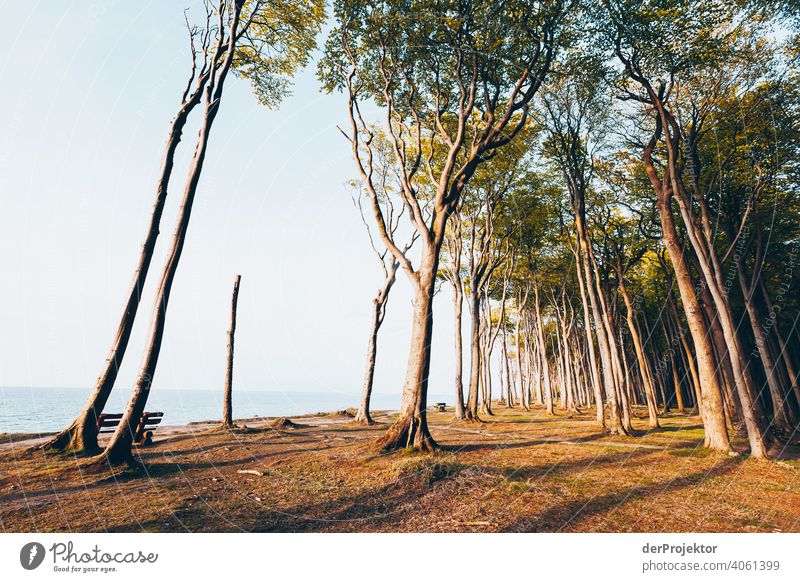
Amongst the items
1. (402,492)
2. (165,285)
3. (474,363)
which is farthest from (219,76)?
(474,363)

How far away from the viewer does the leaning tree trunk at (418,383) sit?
9.02 m

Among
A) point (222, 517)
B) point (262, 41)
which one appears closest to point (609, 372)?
point (222, 517)

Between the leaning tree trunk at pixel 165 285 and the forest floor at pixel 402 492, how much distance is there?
55cm

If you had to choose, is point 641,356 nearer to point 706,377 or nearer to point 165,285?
point 706,377

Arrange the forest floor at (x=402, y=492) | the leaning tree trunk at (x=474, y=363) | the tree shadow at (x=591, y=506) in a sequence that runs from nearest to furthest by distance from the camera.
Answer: the tree shadow at (x=591, y=506) < the forest floor at (x=402, y=492) < the leaning tree trunk at (x=474, y=363)

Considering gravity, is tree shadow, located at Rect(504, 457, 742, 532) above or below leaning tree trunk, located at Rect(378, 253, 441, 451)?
below

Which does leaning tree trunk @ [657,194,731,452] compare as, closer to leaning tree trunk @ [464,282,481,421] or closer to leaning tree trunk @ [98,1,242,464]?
leaning tree trunk @ [464,282,481,421]

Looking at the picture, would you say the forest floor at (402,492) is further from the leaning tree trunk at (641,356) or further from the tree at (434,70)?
the leaning tree trunk at (641,356)

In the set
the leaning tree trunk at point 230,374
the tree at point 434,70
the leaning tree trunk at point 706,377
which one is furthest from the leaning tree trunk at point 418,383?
the leaning tree trunk at point 230,374

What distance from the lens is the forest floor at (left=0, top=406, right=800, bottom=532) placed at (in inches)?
195

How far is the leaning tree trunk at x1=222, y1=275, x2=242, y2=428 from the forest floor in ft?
20.0

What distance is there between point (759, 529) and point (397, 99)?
14.5 metres

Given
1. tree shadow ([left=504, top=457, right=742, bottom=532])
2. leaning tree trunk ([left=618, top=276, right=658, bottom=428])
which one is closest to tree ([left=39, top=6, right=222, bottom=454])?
tree shadow ([left=504, top=457, right=742, bottom=532])

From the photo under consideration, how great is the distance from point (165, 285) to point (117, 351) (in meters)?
1.94
